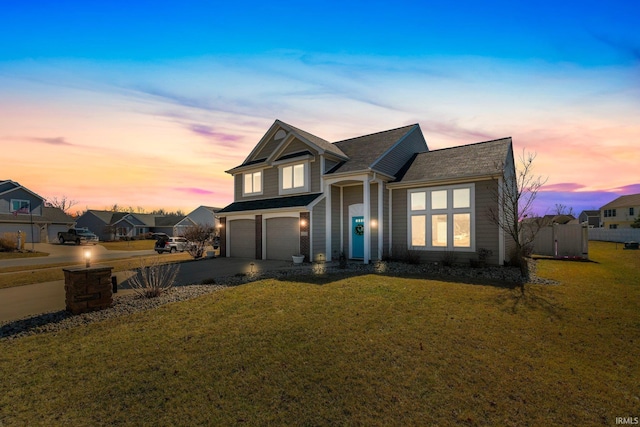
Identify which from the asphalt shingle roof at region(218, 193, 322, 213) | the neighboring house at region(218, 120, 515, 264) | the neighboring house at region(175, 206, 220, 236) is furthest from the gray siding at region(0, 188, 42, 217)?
the asphalt shingle roof at region(218, 193, 322, 213)

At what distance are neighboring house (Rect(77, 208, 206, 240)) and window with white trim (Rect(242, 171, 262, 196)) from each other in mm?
39176

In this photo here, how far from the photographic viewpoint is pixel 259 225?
19.3 m

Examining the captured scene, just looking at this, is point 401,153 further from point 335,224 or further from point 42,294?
point 42,294

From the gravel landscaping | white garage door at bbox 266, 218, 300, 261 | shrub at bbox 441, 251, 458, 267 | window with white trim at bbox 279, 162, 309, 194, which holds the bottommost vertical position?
the gravel landscaping

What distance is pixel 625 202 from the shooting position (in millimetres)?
56281

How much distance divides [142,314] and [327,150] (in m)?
12.9

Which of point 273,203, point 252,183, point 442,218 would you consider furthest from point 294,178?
point 442,218

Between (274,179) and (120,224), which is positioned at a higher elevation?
(274,179)

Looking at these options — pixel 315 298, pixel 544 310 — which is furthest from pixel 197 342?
pixel 544 310

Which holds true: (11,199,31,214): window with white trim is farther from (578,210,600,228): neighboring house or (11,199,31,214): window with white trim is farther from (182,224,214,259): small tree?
(578,210,600,228): neighboring house

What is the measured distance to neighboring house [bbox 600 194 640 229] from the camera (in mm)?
54000

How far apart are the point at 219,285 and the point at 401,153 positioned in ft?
42.4

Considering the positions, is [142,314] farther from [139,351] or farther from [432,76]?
[432,76]

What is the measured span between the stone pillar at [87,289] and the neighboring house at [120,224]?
2046 inches
